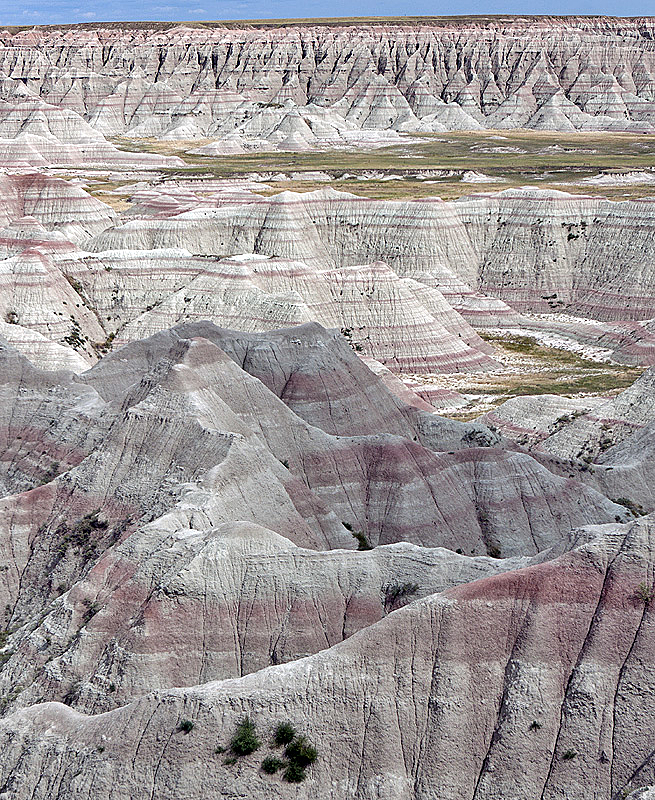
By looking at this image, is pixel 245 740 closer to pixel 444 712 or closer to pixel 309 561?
pixel 444 712

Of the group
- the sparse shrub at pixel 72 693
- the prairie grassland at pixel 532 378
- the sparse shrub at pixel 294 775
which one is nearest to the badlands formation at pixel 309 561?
the sparse shrub at pixel 294 775

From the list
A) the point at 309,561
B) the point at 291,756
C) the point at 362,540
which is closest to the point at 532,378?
the point at 362,540

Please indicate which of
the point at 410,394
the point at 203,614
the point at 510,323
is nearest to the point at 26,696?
the point at 203,614

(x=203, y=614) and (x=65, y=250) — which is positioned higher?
(x=65, y=250)

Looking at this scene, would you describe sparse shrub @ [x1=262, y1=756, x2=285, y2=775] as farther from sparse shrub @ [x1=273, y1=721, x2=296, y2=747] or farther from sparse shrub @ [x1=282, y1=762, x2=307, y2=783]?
sparse shrub @ [x1=273, y1=721, x2=296, y2=747]

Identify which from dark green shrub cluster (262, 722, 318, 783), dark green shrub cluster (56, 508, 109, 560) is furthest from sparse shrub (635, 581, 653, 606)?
dark green shrub cluster (56, 508, 109, 560)

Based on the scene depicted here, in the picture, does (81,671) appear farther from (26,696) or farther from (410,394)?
(410,394)
